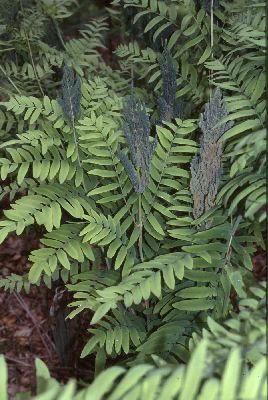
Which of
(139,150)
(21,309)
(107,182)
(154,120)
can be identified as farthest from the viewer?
(21,309)

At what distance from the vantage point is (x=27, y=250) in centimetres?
371

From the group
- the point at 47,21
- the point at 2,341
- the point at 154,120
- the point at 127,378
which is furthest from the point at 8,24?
the point at 127,378

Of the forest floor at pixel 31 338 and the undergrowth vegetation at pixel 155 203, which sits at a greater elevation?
the undergrowth vegetation at pixel 155 203

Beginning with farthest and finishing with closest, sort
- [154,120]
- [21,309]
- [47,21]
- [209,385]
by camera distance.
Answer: [21,309] → [47,21] → [154,120] → [209,385]

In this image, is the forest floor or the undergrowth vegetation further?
the forest floor

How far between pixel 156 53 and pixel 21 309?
6.02ft

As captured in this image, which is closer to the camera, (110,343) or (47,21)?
(110,343)

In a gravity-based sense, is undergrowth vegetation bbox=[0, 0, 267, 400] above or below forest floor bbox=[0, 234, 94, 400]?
above

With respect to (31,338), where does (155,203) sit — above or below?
above

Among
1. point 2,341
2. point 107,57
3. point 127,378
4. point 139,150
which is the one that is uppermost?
point 139,150

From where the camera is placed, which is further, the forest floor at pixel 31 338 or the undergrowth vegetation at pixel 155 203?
the forest floor at pixel 31 338

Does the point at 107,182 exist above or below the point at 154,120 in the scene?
below

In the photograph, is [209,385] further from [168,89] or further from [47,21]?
[47,21]

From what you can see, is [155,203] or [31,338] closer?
[155,203]
